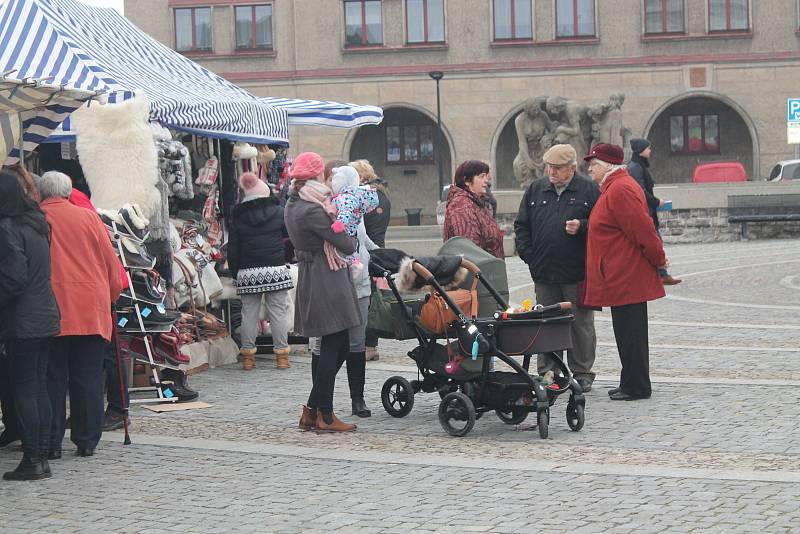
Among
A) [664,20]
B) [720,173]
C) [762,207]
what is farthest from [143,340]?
[664,20]

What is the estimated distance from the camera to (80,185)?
1326cm

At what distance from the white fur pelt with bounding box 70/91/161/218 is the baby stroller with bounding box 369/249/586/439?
118 inches

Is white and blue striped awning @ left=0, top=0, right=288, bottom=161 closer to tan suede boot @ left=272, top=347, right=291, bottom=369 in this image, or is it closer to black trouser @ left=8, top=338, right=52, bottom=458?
tan suede boot @ left=272, top=347, right=291, bottom=369

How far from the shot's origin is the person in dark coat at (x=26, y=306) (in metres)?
8.16

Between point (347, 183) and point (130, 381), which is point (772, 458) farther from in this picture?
point (130, 381)

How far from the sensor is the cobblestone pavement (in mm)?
6977

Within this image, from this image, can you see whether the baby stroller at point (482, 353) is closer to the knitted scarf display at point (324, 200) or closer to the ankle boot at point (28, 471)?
the knitted scarf display at point (324, 200)

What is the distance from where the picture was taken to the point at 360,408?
409 inches

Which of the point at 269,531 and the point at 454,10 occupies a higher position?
the point at 454,10

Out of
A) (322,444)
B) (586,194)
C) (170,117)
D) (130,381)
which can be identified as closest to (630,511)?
(322,444)

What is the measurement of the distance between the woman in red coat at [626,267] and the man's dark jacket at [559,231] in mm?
306

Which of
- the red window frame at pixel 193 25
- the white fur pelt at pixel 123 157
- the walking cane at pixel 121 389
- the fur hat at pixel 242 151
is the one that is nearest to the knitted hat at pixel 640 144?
the fur hat at pixel 242 151

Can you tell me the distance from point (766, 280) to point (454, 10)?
33651mm

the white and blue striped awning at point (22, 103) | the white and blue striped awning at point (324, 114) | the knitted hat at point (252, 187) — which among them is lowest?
the knitted hat at point (252, 187)
